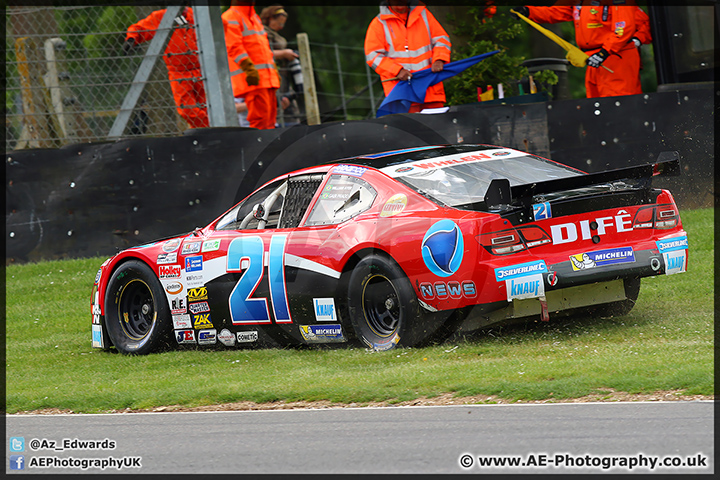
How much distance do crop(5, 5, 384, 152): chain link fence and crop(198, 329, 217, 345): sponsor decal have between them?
4.88 metres

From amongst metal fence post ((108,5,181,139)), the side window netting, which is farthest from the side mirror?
metal fence post ((108,5,181,139))

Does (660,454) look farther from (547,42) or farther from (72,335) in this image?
(547,42)

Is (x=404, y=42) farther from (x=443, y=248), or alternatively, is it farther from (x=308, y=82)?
(x=443, y=248)

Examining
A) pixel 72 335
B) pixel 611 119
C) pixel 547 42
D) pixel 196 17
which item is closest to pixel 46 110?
pixel 196 17

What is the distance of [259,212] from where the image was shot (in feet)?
26.5

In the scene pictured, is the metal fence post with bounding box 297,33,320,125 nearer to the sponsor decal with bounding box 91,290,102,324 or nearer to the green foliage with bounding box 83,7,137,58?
the green foliage with bounding box 83,7,137,58

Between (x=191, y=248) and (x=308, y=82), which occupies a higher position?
(x=308, y=82)

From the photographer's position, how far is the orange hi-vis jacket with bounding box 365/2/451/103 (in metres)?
12.2

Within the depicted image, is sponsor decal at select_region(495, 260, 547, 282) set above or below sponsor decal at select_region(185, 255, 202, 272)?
below

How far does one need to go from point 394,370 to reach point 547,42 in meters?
16.3

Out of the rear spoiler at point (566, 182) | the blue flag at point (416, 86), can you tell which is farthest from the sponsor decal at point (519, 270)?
the blue flag at point (416, 86)

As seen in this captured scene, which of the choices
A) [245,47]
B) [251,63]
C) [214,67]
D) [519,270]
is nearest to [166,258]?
[519,270]

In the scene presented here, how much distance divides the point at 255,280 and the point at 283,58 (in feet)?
31.7

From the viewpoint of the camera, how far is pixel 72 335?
31.5 feet
